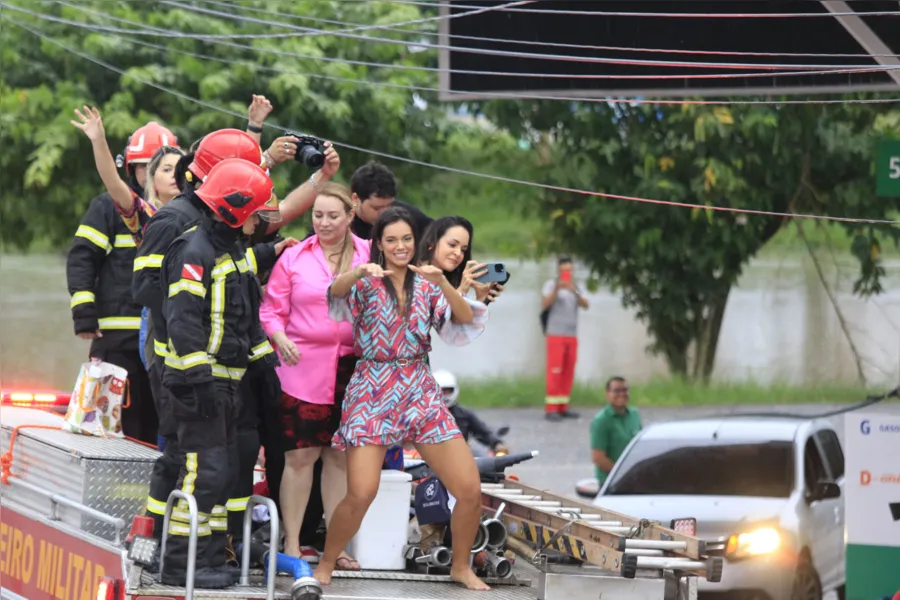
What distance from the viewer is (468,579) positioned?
21.9ft

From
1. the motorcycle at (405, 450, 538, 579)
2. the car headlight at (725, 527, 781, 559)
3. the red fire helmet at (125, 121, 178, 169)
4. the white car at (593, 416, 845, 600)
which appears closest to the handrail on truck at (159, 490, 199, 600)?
the motorcycle at (405, 450, 538, 579)

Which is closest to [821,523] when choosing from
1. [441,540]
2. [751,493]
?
[751,493]

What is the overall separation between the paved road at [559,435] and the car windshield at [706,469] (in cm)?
481

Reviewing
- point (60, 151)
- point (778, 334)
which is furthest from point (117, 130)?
point (778, 334)

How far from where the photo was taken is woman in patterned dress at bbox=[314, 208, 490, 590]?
6.68 meters

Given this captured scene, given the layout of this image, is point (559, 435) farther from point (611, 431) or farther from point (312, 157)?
point (312, 157)

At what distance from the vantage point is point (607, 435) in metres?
13.8

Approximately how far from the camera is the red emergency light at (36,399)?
9.14 metres

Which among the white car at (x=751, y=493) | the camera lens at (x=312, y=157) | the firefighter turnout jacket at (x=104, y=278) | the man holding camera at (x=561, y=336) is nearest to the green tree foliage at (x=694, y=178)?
the man holding camera at (x=561, y=336)

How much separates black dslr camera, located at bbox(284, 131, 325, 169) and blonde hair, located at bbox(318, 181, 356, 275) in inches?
4.8

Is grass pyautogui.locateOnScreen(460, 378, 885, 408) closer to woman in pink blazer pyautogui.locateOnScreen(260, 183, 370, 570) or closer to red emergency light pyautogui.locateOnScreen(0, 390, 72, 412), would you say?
red emergency light pyautogui.locateOnScreen(0, 390, 72, 412)

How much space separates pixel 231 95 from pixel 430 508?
11492 mm

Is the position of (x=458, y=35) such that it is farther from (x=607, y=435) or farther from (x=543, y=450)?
(x=543, y=450)

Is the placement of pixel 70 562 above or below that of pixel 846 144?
below
